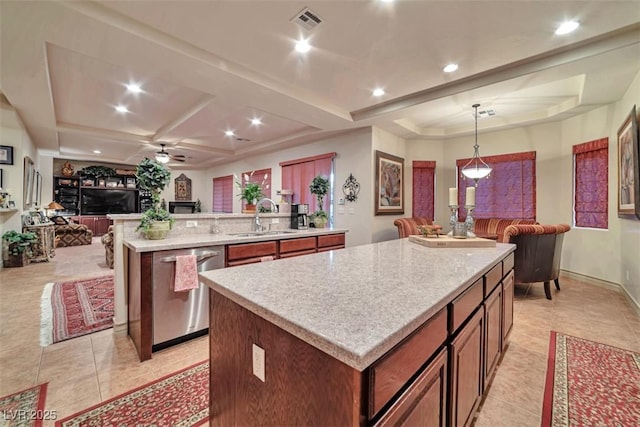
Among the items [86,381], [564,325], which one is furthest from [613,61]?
[86,381]

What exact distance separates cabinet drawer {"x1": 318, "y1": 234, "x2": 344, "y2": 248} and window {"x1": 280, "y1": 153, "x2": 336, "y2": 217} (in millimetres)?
1558

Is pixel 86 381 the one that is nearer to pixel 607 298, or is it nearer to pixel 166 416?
pixel 166 416

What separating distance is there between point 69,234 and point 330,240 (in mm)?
8003

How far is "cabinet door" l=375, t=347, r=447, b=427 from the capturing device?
0.77 metres

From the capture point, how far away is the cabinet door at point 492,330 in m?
1.58

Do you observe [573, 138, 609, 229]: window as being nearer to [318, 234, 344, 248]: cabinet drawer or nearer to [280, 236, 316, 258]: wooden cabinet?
[318, 234, 344, 248]: cabinet drawer

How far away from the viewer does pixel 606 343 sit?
2.44 metres

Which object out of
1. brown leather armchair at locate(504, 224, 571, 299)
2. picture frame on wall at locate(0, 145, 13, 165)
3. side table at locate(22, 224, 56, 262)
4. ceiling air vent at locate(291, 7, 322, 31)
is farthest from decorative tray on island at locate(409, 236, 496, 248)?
side table at locate(22, 224, 56, 262)

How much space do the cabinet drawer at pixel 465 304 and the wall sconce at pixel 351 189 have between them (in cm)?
368

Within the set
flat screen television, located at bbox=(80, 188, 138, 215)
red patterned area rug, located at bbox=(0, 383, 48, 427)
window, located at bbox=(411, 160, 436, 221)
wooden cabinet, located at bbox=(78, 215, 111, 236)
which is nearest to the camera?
red patterned area rug, located at bbox=(0, 383, 48, 427)

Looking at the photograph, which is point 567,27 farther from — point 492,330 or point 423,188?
point 423,188

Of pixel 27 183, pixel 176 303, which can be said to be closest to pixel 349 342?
pixel 176 303

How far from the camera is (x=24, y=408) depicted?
164 cm

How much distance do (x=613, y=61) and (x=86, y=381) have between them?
5.46 metres
